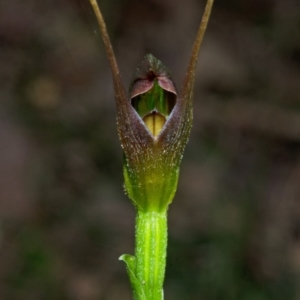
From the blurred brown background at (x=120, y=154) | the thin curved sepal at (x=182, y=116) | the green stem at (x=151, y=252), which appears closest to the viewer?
the thin curved sepal at (x=182, y=116)

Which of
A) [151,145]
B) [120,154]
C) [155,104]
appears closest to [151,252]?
[151,145]

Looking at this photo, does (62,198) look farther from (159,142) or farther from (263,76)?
(159,142)

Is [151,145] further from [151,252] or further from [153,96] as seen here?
[151,252]

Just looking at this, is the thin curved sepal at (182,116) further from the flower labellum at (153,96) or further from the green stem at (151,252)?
the green stem at (151,252)

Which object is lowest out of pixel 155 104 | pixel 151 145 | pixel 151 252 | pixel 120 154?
pixel 151 252

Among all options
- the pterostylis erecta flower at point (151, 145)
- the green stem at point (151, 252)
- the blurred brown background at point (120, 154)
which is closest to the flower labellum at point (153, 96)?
the pterostylis erecta flower at point (151, 145)

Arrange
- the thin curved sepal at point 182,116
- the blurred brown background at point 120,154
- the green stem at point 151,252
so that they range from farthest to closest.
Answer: the blurred brown background at point 120,154, the green stem at point 151,252, the thin curved sepal at point 182,116

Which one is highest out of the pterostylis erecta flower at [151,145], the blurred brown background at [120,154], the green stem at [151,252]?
the blurred brown background at [120,154]
